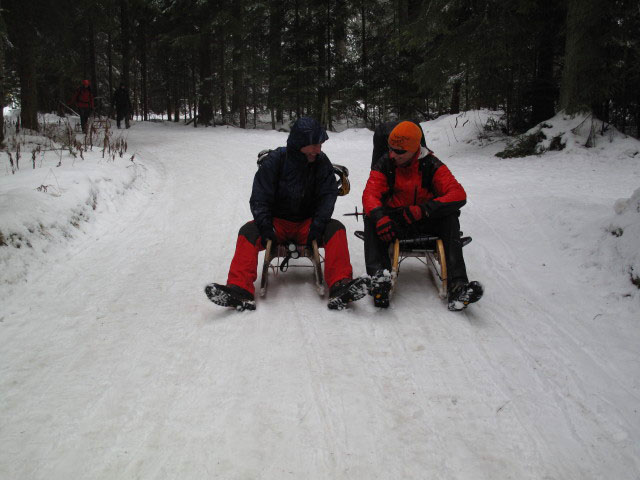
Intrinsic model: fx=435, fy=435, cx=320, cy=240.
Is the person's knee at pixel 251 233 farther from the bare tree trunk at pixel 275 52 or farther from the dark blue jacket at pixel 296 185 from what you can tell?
the bare tree trunk at pixel 275 52

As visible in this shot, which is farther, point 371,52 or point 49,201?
point 371,52

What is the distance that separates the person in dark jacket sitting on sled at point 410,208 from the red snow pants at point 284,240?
0.77 ft

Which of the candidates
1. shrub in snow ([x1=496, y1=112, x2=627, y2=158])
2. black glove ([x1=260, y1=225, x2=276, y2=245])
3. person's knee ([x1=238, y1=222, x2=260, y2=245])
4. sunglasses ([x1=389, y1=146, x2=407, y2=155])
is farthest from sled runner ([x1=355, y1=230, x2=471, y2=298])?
shrub in snow ([x1=496, y1=112, x2=627, y2=158])

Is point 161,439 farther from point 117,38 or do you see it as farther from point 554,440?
point 117,38

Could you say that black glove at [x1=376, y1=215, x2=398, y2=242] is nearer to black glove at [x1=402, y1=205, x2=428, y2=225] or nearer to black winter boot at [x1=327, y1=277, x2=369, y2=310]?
black glove at [x1=402, y1=205, x2=428, y2=225]

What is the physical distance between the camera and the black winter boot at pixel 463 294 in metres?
3.35

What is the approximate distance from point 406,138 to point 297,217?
1.26m

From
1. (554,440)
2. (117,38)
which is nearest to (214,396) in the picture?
(554,440)

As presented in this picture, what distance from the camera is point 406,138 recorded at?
3695mm

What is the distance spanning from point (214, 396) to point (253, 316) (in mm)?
1046

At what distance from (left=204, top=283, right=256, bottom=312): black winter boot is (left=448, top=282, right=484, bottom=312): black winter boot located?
1.64 metres

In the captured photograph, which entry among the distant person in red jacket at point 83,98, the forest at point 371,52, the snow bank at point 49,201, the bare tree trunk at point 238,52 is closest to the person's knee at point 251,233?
the snow bank at point 49,201

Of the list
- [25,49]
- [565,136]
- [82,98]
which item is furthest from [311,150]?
[82,98]

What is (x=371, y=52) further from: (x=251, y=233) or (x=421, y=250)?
(x=251, y=233)
